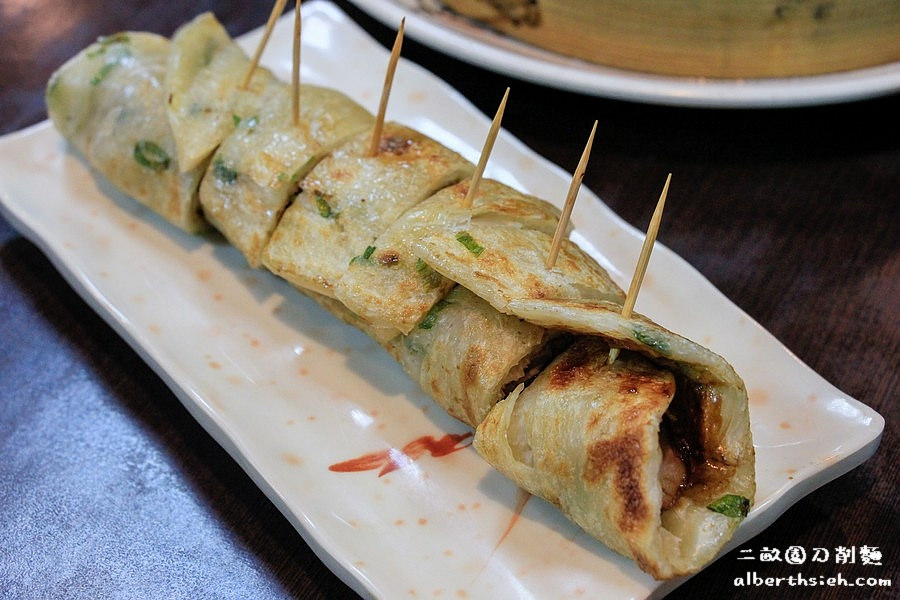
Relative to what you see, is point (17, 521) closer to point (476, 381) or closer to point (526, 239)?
point (476, 381)

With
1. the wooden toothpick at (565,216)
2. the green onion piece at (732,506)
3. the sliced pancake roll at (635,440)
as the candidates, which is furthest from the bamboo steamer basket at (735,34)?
the green onion piece at (732,506)

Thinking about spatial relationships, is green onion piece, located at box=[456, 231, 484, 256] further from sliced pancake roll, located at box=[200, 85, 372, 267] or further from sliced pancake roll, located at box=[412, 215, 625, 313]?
sliced pancake roll, located at box=[200, 85, 372, 267]

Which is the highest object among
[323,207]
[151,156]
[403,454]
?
[323,207]

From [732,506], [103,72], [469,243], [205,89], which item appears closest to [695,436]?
[732,506]

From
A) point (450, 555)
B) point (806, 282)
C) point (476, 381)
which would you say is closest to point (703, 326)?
point (806, 282)

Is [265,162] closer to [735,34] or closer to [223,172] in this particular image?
[223,172]

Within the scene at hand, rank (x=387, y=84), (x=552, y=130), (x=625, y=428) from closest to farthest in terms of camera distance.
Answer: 1. (x=625, y=428)
2. (x=387, y=84)
3. (x=552, y=130)

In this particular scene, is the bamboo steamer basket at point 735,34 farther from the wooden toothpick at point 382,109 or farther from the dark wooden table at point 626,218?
the wooden toothpick at point 382,109
